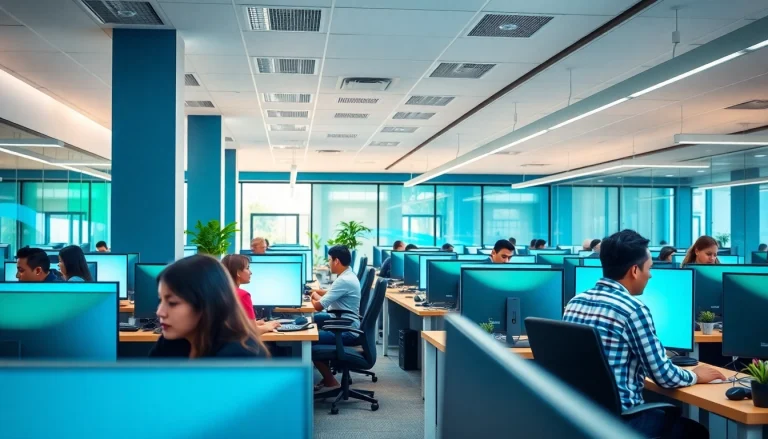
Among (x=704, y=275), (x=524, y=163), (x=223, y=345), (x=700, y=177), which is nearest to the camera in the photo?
(x=223, y=345)

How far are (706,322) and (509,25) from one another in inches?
114

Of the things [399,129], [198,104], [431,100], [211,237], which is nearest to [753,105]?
[431,100]

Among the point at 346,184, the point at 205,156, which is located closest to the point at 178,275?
the point at 205,156

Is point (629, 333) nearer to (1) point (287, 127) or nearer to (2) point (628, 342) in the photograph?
(2) point (628, 342)

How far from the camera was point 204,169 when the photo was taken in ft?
→ 34.3

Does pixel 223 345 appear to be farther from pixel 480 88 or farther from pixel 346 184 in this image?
pixel 346 184

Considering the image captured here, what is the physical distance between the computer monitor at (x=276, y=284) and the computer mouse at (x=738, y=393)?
336 centimetres

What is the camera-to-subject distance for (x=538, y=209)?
20.3 m

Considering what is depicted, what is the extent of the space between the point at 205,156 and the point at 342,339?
5.70m

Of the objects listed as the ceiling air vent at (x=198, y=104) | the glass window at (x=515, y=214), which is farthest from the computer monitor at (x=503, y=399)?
the glass window at (x=515, y=214)

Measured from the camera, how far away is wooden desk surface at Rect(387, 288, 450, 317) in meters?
5.91

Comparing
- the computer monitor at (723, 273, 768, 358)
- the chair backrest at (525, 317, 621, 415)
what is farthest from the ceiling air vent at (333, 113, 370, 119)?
the chair backrest at (525, 317, 621, 415)

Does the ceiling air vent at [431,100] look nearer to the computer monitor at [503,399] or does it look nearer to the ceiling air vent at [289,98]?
the ceiling air vent at [289,98]

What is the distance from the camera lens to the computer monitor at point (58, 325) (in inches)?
103
